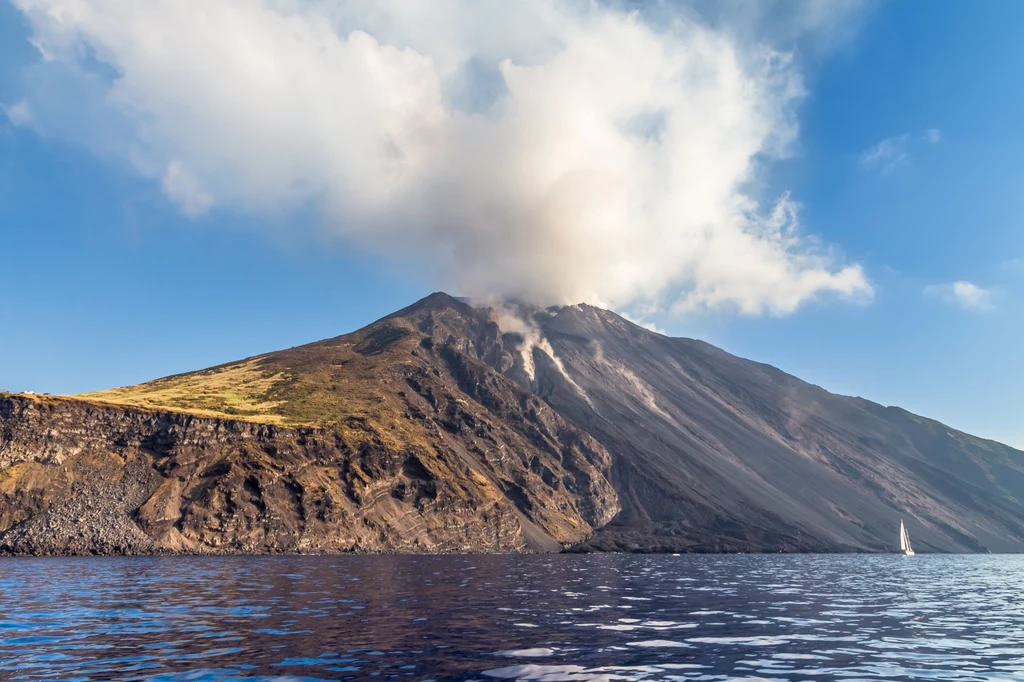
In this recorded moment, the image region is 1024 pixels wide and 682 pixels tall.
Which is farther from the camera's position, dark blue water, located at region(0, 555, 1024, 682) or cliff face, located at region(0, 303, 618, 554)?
cliff face, located at region(0, 303, 618, 554)

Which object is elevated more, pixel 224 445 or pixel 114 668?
pixel 224 445

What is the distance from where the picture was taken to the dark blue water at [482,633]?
79.9 feet

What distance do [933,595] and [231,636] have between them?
6403 centimetres

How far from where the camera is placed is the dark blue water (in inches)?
958

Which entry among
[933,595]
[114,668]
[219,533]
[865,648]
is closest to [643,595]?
[865,648]

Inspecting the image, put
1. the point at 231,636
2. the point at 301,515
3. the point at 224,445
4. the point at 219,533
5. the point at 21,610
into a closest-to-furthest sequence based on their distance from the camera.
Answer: the point at 231,636, the point at 21,610, the point at 219,533, the point at 301,515, the point at 224,445

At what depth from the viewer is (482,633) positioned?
3284 cm

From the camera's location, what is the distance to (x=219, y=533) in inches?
5738

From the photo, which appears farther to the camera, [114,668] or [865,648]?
[865,648]

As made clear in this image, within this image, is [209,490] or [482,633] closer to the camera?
[482,633]

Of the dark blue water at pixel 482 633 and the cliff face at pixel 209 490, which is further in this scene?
the cliff face at pixel 209 490

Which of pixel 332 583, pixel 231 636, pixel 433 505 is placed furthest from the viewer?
pixel 433 505

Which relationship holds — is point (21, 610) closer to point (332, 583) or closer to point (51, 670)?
point (51, 670)

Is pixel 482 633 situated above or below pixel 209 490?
below
